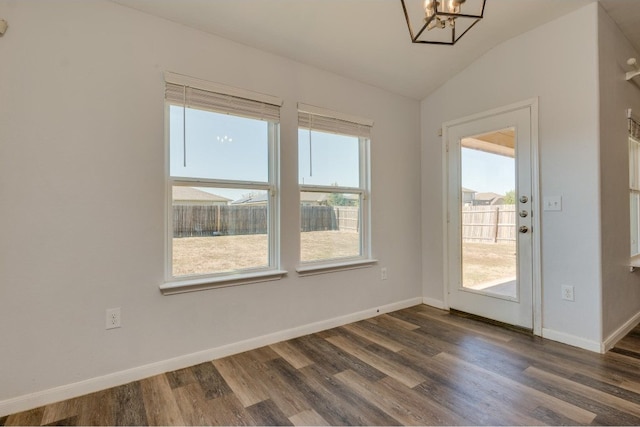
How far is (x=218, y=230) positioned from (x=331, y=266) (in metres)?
1.08

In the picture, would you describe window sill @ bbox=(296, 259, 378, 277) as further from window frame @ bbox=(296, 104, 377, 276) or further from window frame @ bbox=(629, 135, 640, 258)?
window frame @ bbox=(629, 135, 640, 258)

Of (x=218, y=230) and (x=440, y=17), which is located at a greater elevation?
(x=440, y=17)

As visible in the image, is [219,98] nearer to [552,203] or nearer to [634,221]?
[552,203]

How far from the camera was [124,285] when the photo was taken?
2027mm

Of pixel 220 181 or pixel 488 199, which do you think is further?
pixel 488 199

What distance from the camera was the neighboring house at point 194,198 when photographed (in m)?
2.27

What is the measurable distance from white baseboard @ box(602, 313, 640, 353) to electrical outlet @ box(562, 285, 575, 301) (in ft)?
1.18

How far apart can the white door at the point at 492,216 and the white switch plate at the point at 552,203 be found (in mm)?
86

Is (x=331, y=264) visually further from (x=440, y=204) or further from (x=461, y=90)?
(x=461, y=90)

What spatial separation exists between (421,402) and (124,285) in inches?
75.7

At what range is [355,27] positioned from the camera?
253 centimetres

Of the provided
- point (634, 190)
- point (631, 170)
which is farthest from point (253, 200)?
point (634, 190)

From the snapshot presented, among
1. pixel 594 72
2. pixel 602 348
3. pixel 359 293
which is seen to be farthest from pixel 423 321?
pixel 594 72

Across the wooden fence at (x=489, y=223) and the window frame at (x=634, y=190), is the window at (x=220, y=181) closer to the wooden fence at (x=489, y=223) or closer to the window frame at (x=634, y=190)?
the wooden fence at (x=489, y=223)
